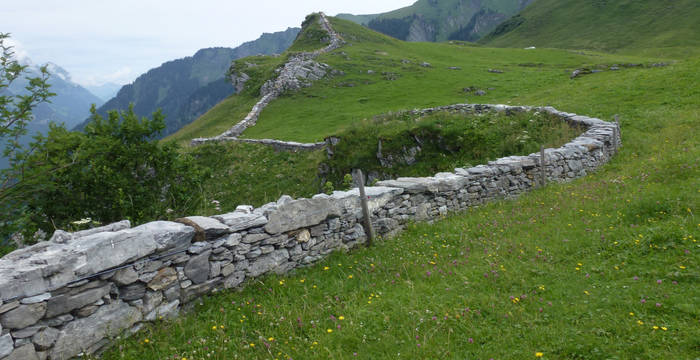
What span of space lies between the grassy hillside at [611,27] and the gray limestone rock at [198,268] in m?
73.1

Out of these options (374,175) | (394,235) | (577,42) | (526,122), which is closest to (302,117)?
(374,175)

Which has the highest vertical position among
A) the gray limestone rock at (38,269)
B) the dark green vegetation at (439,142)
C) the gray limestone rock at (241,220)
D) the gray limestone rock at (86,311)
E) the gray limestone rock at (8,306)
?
the gray limestone rock at (38,269)

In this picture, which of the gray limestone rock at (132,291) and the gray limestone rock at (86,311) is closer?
the gray limestone rock at (86,311)

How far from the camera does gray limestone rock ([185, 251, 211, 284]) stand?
643 cm

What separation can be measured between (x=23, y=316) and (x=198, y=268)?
93.1 inches

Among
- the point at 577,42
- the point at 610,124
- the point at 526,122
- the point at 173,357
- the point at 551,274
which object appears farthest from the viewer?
the point at 577,42

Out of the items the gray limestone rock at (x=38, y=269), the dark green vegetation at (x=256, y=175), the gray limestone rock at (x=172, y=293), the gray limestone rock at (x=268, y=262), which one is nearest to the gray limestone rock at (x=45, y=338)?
the gray limestone rock at (x=38, y=269)

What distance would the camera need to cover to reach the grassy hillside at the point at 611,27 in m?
70.3

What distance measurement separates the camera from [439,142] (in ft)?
60.9

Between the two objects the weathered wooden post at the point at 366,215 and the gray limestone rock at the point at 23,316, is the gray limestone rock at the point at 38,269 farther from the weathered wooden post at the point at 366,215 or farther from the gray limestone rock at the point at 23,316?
the weathered wooden post at the point at 366,215

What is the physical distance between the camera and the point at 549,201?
10875mm

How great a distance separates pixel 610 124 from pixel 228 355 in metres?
18.9

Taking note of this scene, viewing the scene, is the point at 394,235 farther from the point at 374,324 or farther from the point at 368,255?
the point at 374,324

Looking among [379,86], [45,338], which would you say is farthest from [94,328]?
[379,86]
